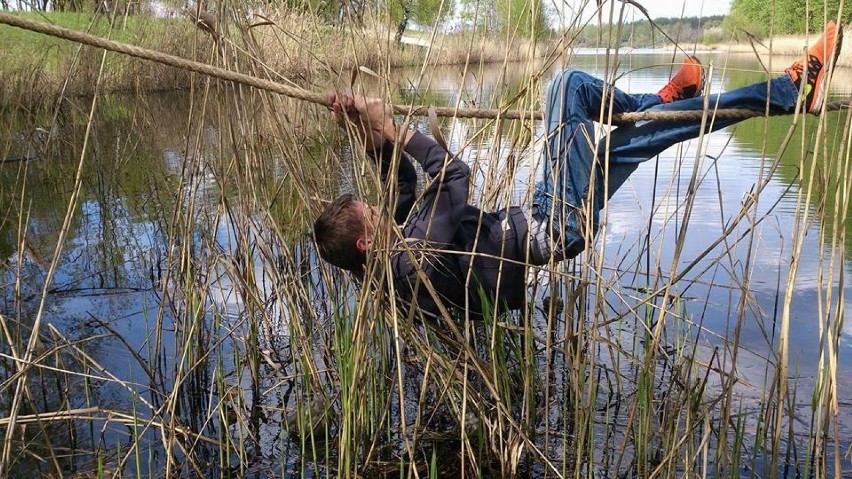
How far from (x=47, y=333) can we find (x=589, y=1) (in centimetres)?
316

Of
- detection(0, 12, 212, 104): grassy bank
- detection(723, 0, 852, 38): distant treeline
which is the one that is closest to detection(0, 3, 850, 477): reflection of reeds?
detection(723, 0, 852, 38): distant treeline

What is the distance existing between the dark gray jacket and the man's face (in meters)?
0.11

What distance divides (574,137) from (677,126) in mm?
364

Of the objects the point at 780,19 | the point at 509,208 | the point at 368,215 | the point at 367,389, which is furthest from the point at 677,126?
the point at 780,19

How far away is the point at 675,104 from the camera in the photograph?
259 cm

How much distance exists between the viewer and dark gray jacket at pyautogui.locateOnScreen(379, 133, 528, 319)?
8.21 ft

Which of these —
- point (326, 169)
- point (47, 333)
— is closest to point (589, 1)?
point (326, 169)

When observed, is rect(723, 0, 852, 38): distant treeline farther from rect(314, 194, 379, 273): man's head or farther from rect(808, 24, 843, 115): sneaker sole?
rect(314, 194, 379, 273): man's head

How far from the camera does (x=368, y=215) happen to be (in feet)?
8.02

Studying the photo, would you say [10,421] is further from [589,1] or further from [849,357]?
[849,357]

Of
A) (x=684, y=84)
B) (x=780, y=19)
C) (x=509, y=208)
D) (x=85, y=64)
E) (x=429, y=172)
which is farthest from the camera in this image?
(x=85, y=64)

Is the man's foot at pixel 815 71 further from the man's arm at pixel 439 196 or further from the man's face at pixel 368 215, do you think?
the man's face at pixel 368 215

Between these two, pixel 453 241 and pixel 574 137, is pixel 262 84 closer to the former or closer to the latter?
pixel 453 241

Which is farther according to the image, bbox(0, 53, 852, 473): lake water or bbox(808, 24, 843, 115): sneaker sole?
bbox(0, 53, 852, 473): lake water
